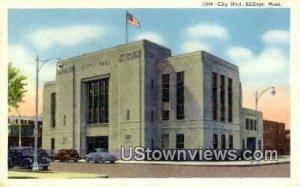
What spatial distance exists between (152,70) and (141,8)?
209 cm

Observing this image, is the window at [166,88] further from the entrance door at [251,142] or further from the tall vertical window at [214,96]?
the entrance door at [251,142]

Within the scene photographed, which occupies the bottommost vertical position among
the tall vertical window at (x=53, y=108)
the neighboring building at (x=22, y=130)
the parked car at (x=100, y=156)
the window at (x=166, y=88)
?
the parked car at (x=100, y=156)

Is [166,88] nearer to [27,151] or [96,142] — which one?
[96,142]

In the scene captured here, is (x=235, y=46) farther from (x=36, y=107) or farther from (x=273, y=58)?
(x=36, y=107)

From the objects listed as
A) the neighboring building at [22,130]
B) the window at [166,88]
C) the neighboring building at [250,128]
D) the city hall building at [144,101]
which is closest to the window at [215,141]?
the city hall building at [144,101]

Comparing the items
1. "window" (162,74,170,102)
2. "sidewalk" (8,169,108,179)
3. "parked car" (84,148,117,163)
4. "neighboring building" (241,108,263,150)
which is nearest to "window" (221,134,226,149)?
"neighboring building" (241,108,263,150)

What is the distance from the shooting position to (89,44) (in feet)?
36.4

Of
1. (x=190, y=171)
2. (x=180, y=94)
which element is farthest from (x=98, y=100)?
(x=190, y=171)

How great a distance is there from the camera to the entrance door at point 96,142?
39.9ft

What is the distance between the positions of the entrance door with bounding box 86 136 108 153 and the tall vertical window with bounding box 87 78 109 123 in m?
0.36

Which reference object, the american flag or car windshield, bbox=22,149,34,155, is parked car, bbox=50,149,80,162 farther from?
the american flag

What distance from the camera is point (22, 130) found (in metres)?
11.2

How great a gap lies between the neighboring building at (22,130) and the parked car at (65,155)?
1.20 ft
